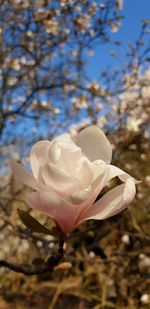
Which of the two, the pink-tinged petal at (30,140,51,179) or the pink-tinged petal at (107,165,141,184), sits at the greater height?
the pink-tinged petal at (30,140,51,179)

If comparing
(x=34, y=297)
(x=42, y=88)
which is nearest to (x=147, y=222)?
(x=34, y=297)

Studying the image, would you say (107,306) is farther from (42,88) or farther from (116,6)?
(116,6)

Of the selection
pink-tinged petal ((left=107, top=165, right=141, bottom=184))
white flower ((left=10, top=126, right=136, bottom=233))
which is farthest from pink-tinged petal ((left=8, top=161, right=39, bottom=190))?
pink-tinged petal ((left=107, top=165, right=141, bottom=184))

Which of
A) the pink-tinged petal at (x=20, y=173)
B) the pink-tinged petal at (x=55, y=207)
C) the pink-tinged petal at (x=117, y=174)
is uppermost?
the pink-tinged petal at (x=20, y=173)

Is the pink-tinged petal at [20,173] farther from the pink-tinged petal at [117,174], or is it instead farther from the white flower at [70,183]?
the pink-tinged petal at [117,174]

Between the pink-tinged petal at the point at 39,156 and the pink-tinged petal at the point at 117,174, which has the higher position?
the pink-tinged petal at the point at 39,156

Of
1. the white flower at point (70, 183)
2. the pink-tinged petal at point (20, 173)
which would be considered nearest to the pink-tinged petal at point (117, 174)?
the white flower at point (70, 183)

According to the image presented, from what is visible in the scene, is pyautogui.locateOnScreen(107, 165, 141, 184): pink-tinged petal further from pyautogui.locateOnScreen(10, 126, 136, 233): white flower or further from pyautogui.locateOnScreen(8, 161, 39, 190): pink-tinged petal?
pyautogui.locateOnScreen(8, 161, 39, 190): pink-tinged petal
